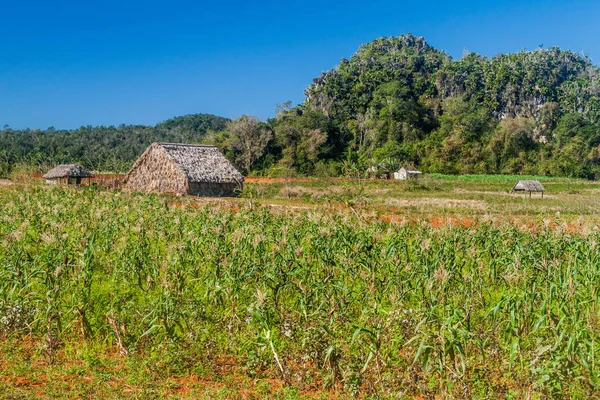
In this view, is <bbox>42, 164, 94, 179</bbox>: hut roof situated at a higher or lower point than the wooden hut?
higher

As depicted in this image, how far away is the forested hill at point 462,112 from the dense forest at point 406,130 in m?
0.19

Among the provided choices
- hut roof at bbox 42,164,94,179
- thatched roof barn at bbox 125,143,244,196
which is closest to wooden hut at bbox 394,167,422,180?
thatched roof barn at bbox 125,143,244,196

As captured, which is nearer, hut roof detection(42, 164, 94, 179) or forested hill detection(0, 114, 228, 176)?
hut roof detection(42, 164, 94, 179)

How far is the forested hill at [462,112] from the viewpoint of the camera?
64.2 meters

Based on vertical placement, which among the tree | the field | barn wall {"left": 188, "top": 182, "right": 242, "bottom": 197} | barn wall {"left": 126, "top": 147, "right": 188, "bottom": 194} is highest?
the tree

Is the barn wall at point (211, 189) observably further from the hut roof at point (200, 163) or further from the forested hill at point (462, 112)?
the forested hill at point (462, 112)

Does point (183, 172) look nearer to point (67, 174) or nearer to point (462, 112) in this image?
point (67, 174)

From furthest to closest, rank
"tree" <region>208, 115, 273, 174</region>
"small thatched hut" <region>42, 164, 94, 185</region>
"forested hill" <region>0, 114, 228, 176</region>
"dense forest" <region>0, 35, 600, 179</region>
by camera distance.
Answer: "dense forest" <region>0, 35, 600, 179</region>
"tree" <region>208, 115, 273, 174</region>
"forested hill" <region>0, 114, 228, 176</region>
"small thatched hut" <region>42, 164, 94, 185</region>

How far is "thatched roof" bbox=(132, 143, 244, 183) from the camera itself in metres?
28.9

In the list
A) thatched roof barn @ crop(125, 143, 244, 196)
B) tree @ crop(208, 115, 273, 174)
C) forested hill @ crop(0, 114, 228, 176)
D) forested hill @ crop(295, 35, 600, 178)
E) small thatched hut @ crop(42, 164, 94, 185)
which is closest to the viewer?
thatched roof barn @ crop(125, 143, 244, 196)

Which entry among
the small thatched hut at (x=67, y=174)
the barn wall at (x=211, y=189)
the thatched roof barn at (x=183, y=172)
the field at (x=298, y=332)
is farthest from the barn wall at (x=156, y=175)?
the field at (x=298, y=332)

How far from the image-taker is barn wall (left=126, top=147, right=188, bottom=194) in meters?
28.9

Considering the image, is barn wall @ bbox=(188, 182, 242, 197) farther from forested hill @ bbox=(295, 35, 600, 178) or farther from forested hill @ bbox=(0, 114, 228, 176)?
forested hill @ bbox=(0, 114, 228, 176)

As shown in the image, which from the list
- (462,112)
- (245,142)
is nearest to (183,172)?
(245,142)
